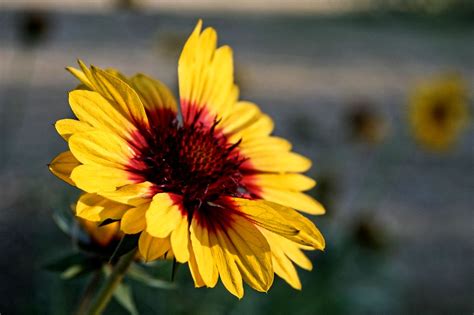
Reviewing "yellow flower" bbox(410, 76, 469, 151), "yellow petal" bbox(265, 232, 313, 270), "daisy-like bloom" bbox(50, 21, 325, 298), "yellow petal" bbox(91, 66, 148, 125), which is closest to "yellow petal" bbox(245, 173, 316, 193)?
"daisy-like bloom" bbox(50, 21, 325, 298)

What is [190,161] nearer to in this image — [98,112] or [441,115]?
[98,112]

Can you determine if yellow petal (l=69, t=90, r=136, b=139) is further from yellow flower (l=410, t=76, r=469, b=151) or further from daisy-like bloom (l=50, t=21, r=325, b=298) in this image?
yellow flower (l=410, t=76, r=469, b=151)

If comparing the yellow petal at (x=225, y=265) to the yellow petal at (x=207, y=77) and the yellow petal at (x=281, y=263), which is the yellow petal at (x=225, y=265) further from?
the yellow petal at (x=207, y=77)

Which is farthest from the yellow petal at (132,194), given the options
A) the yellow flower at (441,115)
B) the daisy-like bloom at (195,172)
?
the yellow flower at (441,115)

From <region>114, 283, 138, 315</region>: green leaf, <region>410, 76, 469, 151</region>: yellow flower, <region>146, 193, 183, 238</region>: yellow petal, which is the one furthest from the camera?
<region>410, 76, 469, 151</region>: yellow flower

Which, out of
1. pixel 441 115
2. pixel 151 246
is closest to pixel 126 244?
pixel 151 246

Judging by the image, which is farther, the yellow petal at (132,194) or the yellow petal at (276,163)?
the yellow petal at (276,163)
